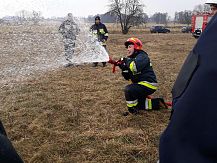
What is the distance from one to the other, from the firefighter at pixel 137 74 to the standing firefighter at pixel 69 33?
5776mm

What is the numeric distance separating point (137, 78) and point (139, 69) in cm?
24

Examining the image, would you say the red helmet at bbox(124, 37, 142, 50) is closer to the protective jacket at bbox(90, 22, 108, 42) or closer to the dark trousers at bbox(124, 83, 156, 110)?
the dark trousers at bbox(124, 83, 156, 110)

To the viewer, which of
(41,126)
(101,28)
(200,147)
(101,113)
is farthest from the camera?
(101,28)

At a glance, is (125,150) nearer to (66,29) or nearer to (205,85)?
(205,85)

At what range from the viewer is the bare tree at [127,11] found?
4938 centimetres

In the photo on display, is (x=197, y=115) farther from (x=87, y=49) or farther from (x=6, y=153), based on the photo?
(x=87, y=49)

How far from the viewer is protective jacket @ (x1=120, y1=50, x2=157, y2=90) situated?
539 centimetres

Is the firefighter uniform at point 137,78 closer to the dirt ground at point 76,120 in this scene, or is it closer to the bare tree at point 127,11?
the dirt ground at point 76,120

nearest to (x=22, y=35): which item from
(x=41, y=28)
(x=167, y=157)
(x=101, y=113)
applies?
(x=41, y=28)

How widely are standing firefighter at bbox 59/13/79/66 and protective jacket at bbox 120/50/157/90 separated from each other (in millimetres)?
5777

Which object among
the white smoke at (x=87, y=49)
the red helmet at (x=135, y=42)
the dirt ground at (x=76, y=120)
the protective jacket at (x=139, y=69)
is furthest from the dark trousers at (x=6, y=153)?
the white smoke at (x=87, y=49)

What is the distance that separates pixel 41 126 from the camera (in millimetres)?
4992

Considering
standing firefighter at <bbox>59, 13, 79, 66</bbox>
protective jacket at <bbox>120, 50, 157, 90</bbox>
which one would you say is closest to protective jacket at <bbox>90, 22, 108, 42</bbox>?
standing firefighter at <bbox>59, 13, 79, 66</bbox>

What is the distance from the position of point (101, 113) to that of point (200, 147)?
4.85m
